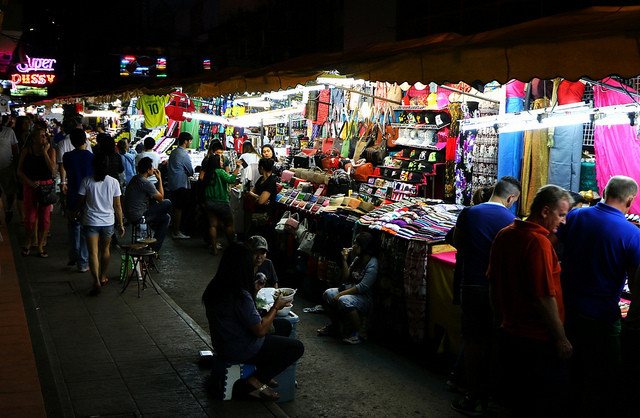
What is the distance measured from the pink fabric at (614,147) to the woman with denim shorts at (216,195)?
6.31m

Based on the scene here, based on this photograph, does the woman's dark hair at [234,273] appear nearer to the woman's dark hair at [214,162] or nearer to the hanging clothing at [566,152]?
the hanging clothing at [566,152]

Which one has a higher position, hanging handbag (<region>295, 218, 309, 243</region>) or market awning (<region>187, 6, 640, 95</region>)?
market awning (<region>187, 6, 640, 95</region>)

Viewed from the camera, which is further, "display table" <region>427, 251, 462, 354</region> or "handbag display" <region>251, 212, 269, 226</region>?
"handbag display" <region>251, 212, 269, 226</region>

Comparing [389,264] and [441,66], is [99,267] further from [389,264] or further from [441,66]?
[441,66]

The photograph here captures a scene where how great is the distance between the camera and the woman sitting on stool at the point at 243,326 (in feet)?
16.4

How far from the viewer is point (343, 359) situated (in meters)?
6.74

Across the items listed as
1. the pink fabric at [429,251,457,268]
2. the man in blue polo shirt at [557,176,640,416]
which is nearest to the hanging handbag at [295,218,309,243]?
the pink fabric at [429,251,457,268]

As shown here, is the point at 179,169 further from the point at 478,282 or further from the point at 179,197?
the point at 478,282

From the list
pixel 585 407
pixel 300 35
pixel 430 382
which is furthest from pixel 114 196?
pixel 300 35

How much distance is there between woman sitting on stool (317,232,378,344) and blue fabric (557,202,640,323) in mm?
2921

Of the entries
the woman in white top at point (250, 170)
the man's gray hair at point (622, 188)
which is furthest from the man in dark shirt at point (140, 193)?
the man's gray hair at point (622, 188)

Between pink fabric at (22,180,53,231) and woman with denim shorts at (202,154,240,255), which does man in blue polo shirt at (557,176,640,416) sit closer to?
woman with denim shorts at (202,154,240,255)

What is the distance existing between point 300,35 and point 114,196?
1561cm

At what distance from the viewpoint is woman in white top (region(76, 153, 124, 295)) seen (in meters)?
8.28
